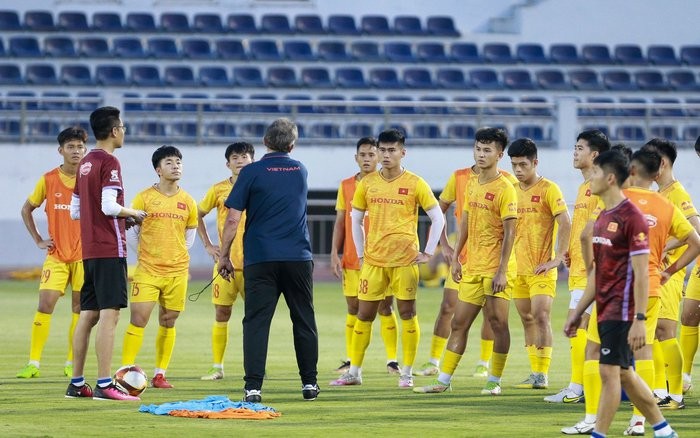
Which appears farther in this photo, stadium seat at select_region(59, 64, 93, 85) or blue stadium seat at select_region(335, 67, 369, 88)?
blue stadium seat at select_region(335, 67, 369, 88)

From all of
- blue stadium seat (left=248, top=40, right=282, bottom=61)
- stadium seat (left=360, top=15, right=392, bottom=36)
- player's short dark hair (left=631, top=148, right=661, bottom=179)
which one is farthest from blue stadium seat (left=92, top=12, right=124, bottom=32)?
player's short dark hair (left=631, top=148, right=661, bottom=179)

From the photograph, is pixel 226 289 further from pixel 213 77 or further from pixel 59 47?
pixel 59 47

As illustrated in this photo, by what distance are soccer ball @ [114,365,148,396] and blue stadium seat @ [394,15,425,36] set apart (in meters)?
27.6

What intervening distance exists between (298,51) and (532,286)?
2532cm

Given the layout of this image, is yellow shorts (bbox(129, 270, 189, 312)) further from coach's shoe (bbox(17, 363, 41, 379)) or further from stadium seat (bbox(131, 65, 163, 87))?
stadium seat (bbox(131, 65, 163, 87))

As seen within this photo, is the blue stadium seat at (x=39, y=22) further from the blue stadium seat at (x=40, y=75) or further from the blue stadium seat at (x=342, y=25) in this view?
the blue stadium seat at (x=342, y=25)

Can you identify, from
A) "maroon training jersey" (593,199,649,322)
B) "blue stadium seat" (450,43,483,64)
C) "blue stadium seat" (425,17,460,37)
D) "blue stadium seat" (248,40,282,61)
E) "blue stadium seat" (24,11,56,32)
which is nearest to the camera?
"maroon training jersey" (593,199,649,322)

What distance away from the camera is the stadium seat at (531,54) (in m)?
36.5

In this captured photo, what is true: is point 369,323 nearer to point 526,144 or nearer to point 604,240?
point 526,144

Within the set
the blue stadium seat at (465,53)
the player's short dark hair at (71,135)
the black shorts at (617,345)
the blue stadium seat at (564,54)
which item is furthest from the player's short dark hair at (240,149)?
the blue stadium seat at (564,54)

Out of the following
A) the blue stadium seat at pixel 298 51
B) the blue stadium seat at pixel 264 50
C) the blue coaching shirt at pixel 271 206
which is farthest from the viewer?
the blue stadium seat at pixel 298 51

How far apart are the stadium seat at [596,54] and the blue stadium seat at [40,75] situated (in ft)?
48.2

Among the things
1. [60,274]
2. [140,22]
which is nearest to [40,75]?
[140,22]

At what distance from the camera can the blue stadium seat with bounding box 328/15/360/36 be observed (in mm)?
36438
